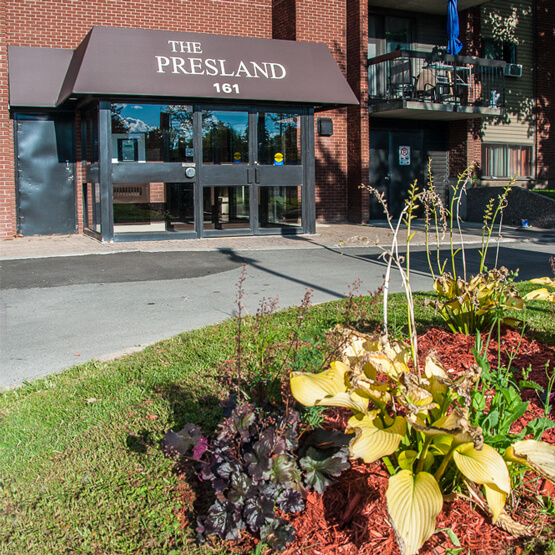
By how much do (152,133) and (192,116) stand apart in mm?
1017

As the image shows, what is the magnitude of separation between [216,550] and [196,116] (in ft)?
42.9

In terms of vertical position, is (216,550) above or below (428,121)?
below

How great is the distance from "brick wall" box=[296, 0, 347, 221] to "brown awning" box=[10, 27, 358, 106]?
301cm

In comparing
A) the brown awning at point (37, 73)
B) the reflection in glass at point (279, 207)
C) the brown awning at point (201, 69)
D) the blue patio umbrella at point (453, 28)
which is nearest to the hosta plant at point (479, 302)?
the brown awning at point (201, 69)

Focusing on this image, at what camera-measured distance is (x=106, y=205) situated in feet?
46.2

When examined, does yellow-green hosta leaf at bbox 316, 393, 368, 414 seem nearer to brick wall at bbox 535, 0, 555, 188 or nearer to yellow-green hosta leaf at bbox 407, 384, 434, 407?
yellow-green hosta leaf at bbox 407, 384, 434, 407

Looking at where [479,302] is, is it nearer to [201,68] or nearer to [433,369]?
[433,369]

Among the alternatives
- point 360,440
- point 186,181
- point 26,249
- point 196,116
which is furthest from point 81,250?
point 360,440

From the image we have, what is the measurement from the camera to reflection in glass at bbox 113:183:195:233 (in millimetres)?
14367

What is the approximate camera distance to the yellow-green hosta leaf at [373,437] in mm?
2568

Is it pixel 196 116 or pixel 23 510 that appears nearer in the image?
pixel 23 510

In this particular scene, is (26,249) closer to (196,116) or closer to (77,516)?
(196,116)

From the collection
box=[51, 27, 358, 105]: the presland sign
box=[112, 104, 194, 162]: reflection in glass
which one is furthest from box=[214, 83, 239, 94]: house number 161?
box=[112, 104, 194, 162]: reflection in glass

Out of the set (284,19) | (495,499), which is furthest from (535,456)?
(284,19)
